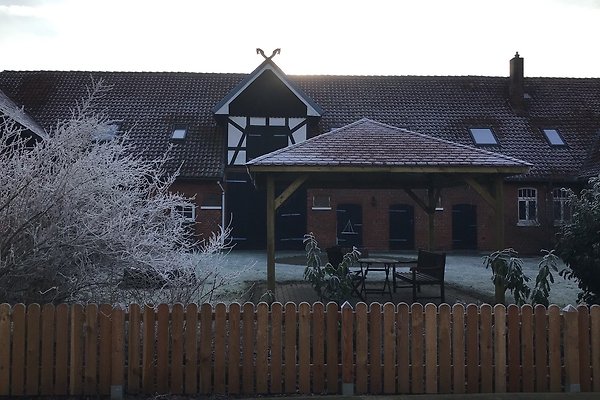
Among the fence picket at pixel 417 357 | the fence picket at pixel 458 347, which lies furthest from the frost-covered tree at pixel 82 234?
the fence picket at pixel 458 347

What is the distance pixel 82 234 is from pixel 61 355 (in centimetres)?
130

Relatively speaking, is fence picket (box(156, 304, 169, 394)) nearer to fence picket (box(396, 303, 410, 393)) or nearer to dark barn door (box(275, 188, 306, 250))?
fence picket (box(396, 303, 410, 393))

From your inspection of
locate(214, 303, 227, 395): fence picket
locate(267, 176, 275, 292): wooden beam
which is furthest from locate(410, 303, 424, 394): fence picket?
locate(267, 176, 275, 292): wooden beam

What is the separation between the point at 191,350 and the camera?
5418 millimetres

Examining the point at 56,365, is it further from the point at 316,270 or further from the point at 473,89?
the point at 473,89

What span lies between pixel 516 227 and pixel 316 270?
16.9m

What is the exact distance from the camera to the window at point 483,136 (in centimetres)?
2244

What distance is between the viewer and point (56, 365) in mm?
5309

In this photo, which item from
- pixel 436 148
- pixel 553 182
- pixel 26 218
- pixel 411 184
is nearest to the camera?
pixel 26 218

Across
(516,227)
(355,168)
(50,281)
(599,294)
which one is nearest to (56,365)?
(50,281)

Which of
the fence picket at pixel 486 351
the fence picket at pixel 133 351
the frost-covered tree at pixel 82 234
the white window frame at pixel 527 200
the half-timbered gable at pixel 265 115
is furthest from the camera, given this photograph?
the white window frame at pixel 527 200

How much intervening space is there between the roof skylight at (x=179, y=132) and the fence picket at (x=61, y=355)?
1728 cm

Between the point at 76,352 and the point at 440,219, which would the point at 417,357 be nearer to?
the point at 76,352

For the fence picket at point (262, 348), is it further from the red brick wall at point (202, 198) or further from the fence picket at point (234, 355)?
the red brick wall at point (202, 198)
